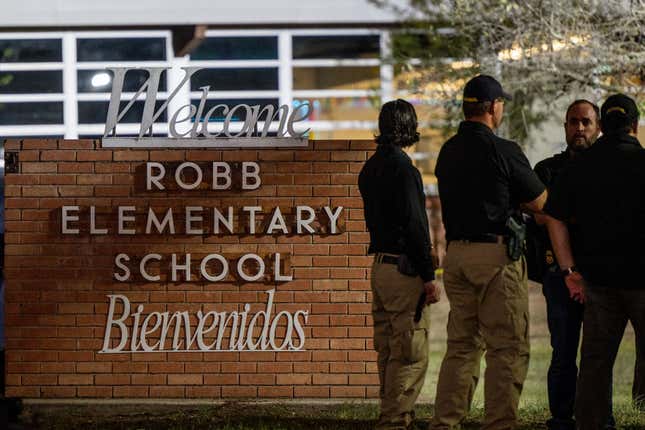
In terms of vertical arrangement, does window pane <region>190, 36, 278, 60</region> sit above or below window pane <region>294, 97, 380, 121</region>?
above

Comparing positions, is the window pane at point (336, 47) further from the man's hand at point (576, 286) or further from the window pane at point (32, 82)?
the man's hand at point (576, 286)

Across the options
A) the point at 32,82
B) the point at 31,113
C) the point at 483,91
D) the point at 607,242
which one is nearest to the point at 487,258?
the point at 607,242

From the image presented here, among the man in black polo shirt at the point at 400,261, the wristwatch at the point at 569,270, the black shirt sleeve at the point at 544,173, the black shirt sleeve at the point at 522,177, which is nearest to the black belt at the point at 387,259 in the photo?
the man in black polo shirt at the point at 400,261

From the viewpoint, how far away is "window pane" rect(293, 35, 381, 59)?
1616 cm

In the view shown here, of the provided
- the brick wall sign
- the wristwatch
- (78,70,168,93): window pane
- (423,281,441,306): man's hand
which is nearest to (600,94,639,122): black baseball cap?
the wristwatch

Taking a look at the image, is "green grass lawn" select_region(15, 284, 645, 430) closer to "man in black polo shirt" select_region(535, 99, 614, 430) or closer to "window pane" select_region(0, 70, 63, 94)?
"man in black polo shirt" select_region(535, 99, 614, 430)

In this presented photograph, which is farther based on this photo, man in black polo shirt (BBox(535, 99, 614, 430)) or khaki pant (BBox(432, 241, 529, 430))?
man in black polo shirt (BBox(535, 99, 614, 430))

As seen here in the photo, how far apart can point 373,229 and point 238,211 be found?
1769 mm

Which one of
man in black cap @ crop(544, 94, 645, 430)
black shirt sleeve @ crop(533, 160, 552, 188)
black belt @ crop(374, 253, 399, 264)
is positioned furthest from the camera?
black shirt sleeve @ crop(533, 160, 552, 188)

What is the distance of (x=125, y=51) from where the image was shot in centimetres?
1570

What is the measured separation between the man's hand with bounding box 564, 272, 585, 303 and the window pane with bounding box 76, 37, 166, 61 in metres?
10.2

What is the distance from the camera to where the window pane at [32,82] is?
51.5 ft

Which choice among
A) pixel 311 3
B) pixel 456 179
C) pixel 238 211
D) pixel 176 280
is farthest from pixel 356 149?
pixel 311 3

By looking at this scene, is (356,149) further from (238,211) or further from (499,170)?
(499,170)
